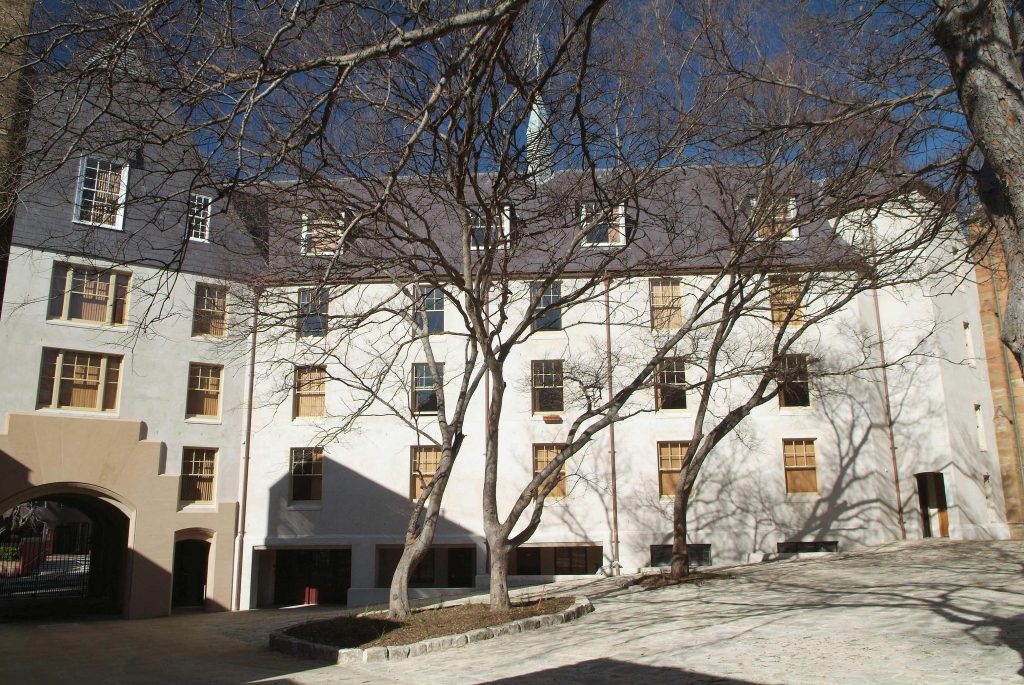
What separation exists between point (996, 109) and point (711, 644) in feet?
26.9

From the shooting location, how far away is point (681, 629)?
42.9 ft

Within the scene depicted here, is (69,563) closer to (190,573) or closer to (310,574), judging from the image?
(190,573)

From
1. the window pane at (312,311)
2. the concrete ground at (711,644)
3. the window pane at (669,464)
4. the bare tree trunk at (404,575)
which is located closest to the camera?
the window pane at (312,311)

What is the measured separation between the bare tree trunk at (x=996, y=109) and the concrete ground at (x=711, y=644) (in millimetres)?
5158

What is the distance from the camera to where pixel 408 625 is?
1416 cm

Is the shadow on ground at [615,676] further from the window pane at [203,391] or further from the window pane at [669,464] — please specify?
the window pane at [203,391]

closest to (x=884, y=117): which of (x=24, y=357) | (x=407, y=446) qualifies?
(x=407, y=446)

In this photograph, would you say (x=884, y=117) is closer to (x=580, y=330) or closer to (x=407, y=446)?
(x=580, y=330)

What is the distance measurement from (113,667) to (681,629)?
9204 mm

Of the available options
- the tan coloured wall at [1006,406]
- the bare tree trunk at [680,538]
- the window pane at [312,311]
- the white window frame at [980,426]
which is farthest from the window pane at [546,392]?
the tan coloured wall at [1006,406]

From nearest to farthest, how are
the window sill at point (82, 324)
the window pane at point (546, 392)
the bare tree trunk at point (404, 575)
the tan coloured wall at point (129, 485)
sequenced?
the bare tree trunk at point (404, 575) < the tan coloured wall at point (129, 485) < the window sill at point (82, 324) < the window pane at point (546, 392)

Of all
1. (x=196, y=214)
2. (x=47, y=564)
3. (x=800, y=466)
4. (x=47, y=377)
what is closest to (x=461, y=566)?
(x=800, y=466)

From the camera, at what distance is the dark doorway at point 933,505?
25.3 m

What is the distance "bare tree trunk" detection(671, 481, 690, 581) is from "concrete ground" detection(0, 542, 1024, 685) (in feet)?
3.58
